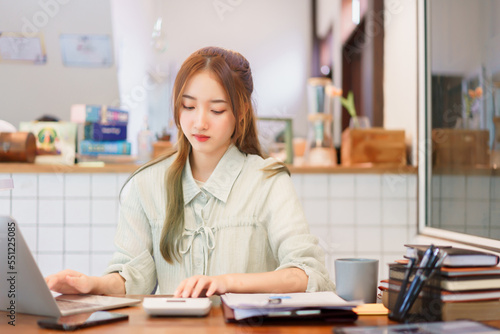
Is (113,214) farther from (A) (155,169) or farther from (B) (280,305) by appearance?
(B) (280,305)

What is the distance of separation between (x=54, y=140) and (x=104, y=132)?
25 cm

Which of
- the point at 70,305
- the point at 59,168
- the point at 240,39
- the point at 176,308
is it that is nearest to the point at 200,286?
the point at 176,308

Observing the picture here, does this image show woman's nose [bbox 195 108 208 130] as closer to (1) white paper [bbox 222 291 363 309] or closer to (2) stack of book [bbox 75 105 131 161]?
(1) white paper [bbox 222 291 363 309]

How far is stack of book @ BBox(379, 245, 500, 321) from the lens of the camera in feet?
3.03

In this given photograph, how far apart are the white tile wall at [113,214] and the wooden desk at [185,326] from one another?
178 centimetres

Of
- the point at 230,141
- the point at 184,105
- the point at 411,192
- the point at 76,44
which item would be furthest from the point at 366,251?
the point at 76,44

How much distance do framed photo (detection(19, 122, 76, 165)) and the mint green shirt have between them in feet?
4.46

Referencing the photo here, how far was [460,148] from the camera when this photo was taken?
222cm

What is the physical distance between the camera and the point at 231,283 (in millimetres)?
1096

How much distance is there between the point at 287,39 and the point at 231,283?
2.84 meters

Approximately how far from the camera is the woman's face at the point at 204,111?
4.32ft

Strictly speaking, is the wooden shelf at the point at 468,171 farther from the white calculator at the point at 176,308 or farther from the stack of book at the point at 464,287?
the white calculator at the point at 176,308

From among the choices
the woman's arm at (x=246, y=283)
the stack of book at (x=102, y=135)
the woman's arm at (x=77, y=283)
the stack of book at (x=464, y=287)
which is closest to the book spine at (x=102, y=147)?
the stack of book at (x=102, y=135)

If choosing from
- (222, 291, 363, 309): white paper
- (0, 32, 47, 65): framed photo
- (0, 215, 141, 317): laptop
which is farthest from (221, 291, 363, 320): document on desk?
(0, 32, 47, 65): framed photo
